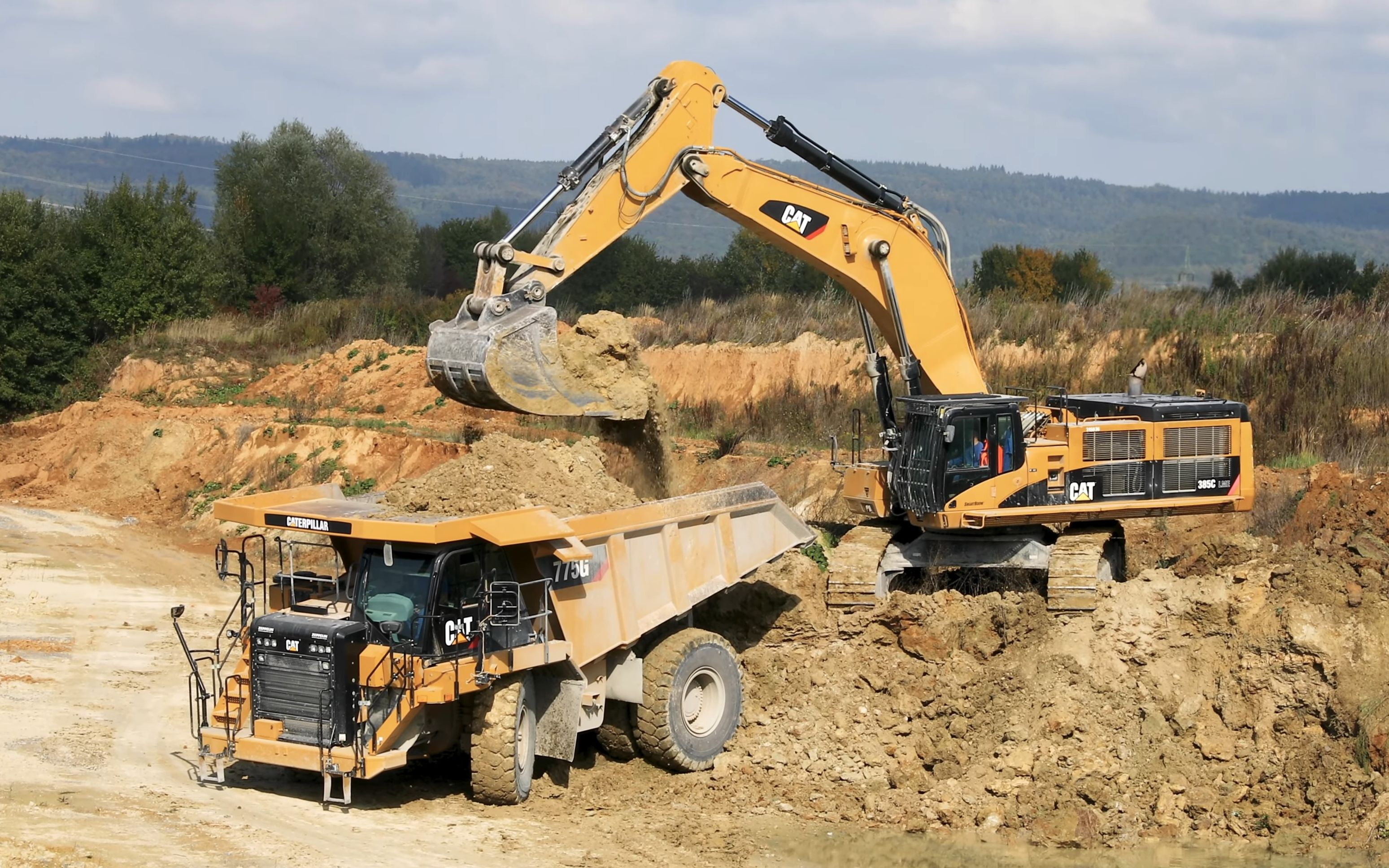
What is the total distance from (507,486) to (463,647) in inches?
65.3

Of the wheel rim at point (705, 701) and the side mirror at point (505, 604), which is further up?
the side mirror at point (505, 604)

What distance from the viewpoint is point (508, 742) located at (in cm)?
1123

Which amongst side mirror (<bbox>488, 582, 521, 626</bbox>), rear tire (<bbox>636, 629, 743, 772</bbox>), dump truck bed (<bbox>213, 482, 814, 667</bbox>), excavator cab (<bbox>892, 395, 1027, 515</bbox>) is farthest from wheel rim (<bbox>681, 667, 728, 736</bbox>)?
excavator cab (<bbox>892, 395, 1027, 515</bbox>)

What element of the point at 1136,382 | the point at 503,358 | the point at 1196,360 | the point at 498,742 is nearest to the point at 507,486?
the point at 503,358

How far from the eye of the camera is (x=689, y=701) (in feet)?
42.4

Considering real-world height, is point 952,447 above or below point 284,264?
below

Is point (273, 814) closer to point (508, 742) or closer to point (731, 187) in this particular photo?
point (508, 742)

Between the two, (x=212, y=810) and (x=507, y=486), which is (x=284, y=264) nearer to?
(x=507, y=486)

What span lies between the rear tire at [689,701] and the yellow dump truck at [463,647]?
2 centimetres

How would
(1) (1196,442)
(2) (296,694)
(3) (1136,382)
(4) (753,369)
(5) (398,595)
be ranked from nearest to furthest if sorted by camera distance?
1. (2) (296,694)
2. (5) (398,595)
3. (1) (1196,442)
4. (3) (1136,382)
5. (4) (753,369)

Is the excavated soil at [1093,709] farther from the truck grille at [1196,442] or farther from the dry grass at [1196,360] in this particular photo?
the dry grass at [1196,360]

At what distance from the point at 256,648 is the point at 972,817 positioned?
5.80 m

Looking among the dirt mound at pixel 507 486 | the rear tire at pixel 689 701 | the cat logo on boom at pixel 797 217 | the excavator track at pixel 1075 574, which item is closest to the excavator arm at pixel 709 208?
the cat logo on boom at pixel 797 217

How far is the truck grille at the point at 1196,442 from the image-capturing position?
15789 mm
